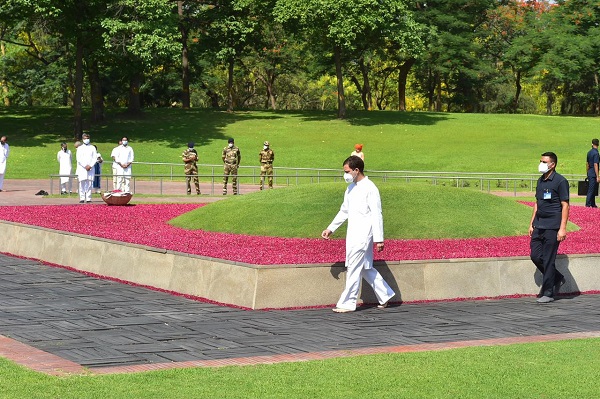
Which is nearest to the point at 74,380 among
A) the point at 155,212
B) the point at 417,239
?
the point at 417,239

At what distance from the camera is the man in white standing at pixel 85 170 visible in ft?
97.2

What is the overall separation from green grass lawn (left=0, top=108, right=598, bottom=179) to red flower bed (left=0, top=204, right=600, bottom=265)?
25.0 metres

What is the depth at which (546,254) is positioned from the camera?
14234mm

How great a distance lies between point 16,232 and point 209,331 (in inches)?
364

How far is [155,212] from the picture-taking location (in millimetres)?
25000

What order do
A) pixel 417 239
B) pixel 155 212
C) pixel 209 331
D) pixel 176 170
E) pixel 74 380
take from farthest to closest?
pixel 176 170 < pixel 155 212 < pixel 417 239 < pixel 209 331 < pixel 74 380

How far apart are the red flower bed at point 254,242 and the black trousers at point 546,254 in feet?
3.80

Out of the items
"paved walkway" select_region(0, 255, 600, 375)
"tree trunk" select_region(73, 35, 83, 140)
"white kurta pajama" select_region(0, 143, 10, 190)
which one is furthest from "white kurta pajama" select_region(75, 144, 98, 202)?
"tree trunk" select_region(73, 35, 83, 140)

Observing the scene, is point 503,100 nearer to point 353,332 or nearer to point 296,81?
point 296,81

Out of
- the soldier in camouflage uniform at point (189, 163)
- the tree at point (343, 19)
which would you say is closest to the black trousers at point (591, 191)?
the soldier in camouflage uniform at point (189, 163)

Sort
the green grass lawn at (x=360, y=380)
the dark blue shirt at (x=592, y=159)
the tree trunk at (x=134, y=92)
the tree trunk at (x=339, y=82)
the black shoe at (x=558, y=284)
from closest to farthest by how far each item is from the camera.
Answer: the green grass lawn at (x=360, y=380) → the black shoe at (x=558, y=284) → the dark blue shirt at (x=592, y=159) → the tree trunk at (x=134, y=92) → the tree trunk at (x=339, y=82)

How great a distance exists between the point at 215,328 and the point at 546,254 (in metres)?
5.20

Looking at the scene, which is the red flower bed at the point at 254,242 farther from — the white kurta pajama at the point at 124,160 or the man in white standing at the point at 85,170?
the white kurta pajama at the point at 124,160

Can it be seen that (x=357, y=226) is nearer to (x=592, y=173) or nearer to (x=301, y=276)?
(x=301, y=276)
